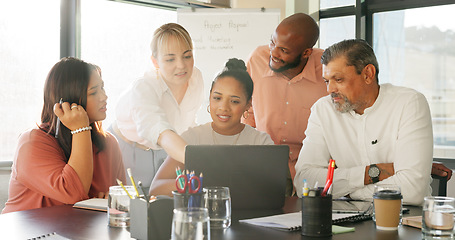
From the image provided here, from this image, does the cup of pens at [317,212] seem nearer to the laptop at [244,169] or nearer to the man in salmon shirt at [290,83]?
the laptop at [244,169]

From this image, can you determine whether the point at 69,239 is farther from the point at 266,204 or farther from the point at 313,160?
the point at 313,160

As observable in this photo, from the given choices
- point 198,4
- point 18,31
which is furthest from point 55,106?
point 198,4

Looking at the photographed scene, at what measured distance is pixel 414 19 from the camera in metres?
4.83

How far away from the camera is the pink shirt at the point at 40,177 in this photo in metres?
2.00

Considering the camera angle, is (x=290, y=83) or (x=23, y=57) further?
(x=23, y=57)

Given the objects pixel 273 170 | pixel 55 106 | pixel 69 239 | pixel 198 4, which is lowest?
pixel 69 239

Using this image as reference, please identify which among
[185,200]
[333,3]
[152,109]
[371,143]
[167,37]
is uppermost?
[333,3]

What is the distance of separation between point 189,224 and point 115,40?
3.75 m

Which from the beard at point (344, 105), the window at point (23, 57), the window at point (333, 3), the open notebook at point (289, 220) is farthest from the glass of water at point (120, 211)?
the window at point (333, 3)

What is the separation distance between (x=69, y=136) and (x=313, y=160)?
108 cm

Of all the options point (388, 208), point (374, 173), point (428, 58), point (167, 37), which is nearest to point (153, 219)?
point (388, 208)

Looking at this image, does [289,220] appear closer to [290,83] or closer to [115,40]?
[290,83]

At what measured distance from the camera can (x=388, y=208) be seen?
147cm

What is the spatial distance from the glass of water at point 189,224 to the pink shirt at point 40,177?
0.98 metres
